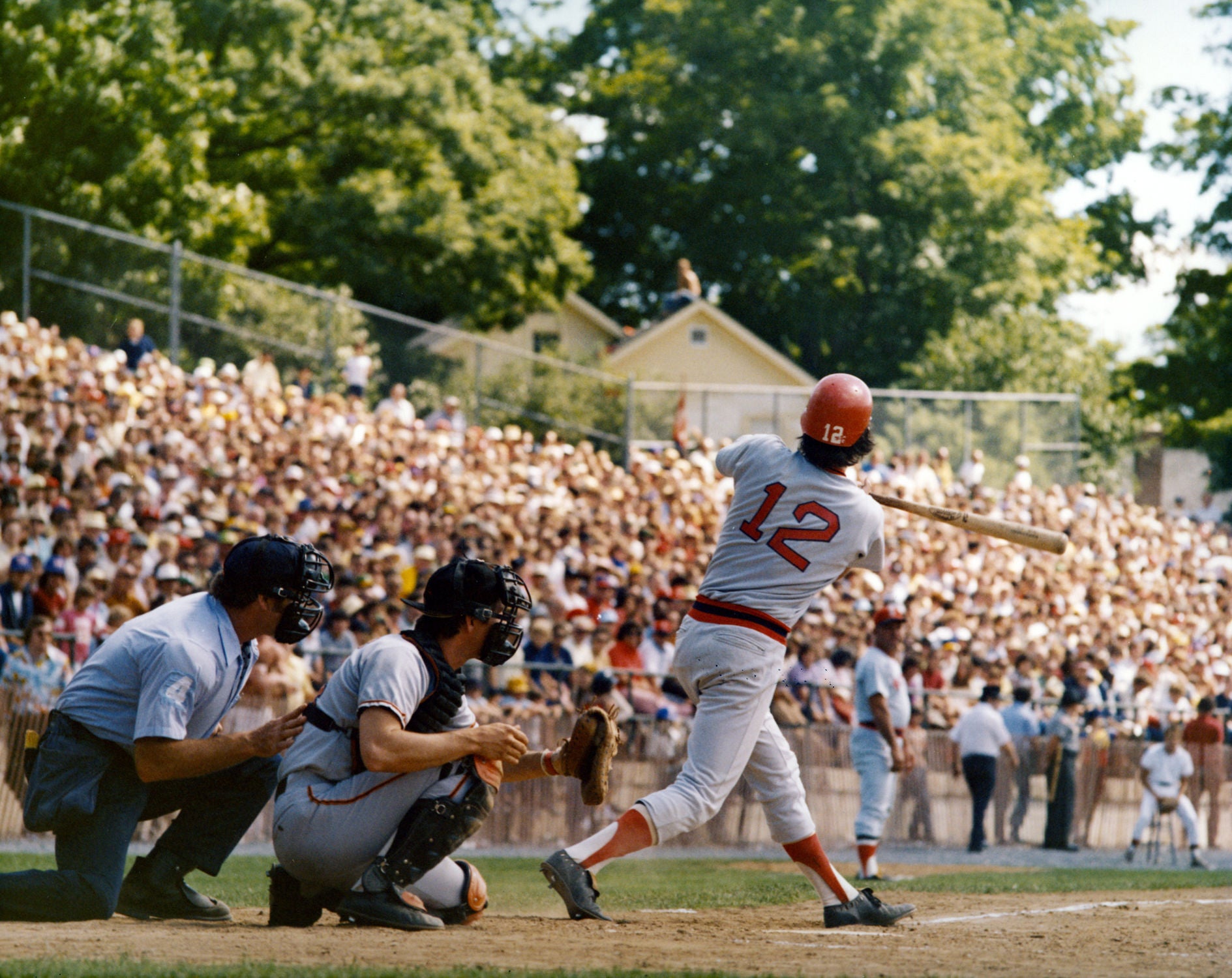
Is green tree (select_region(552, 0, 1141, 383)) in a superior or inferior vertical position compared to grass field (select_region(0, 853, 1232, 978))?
superior

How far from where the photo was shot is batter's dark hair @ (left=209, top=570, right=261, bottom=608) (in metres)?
6.18

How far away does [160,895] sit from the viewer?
6.57 meters

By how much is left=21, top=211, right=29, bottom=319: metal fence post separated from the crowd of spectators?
0.72 meters

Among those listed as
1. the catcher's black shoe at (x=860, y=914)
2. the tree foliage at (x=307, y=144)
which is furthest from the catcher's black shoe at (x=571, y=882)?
the tree foliage at (x=307, y=144)

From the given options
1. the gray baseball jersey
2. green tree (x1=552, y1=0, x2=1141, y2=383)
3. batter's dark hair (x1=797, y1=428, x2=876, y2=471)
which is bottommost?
the gray baseball jersey

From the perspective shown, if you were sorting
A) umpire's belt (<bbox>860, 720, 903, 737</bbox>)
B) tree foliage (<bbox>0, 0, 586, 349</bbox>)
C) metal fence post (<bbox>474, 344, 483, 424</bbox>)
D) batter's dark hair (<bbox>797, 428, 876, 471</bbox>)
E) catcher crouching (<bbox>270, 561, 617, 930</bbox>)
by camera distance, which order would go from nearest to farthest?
catcher crouching (<bbox>270, 561, 617, 930</bbox>)
batter's dark hair (<bbox>797, 428, 876, 471</bbox>)
umpire's belt (<bbox>860, 720, 903, 737</bbox>)
metal fence post (<bbox>474, 344, 483, 424</bbox>)
tree foliage (<bbox>0, 0, 586, 349</bbox>)

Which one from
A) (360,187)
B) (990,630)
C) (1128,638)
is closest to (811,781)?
(990,630)

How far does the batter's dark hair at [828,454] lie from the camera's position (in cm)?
678

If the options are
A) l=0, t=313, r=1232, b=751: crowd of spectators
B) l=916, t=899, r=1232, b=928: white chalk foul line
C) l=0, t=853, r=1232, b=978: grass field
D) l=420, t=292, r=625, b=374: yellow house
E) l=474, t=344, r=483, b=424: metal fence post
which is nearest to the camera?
l=0, t=853, r=1232, b=978: grass field

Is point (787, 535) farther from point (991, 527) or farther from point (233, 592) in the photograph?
point (233, 592)

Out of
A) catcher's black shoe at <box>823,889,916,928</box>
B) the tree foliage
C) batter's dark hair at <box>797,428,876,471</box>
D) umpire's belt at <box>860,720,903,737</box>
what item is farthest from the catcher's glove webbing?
the tree foliage

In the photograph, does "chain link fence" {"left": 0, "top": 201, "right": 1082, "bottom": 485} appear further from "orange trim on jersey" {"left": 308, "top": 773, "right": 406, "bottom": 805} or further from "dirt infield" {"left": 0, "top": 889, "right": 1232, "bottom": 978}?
"orange trim on jersey" {"left": 308, "top": 773, "right": 406, "bottom": 805}

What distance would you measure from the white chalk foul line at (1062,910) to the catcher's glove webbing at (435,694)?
8.13 feet

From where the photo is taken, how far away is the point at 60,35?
97.9ft
